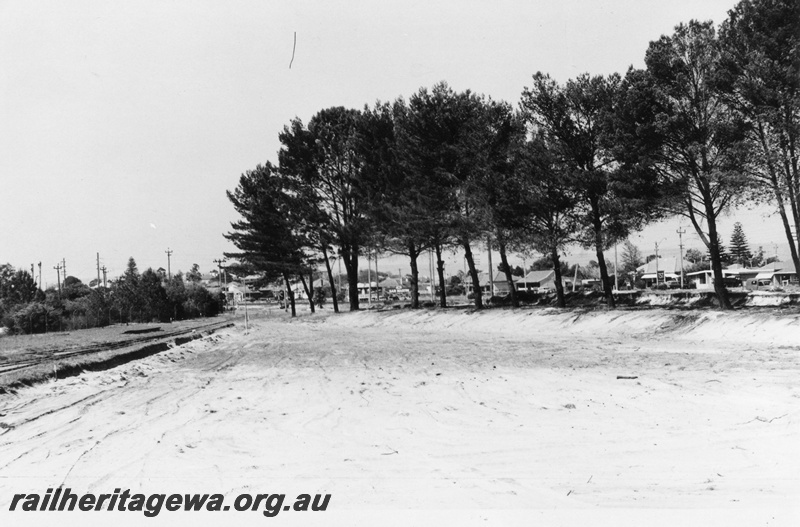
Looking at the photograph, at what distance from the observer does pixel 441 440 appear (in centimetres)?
624

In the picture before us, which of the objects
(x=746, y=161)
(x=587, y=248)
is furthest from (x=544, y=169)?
(x=746, y=161)

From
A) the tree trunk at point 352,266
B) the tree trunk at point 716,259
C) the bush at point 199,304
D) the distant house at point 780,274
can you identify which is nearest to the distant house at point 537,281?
the distant house at point 780,274

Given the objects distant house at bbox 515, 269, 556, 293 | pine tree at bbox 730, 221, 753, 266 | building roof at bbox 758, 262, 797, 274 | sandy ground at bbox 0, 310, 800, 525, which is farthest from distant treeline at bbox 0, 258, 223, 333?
pine tree at bbox 730, 221, 753, 266

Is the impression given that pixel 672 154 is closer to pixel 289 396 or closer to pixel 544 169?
pixel 544 169

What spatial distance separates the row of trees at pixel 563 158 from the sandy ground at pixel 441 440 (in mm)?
9810

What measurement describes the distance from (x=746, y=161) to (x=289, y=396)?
17.2 m

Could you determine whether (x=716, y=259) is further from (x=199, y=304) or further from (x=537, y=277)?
(x=537, y=277)

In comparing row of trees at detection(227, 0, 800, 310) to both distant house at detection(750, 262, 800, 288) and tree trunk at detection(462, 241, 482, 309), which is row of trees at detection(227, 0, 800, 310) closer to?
tree trunk at detection(462, 241, 482, 309)

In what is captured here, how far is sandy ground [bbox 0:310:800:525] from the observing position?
4.34 m

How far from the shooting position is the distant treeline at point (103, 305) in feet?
124

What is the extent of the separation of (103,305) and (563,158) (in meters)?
36.8

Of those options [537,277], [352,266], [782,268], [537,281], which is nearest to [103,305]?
[352,266]

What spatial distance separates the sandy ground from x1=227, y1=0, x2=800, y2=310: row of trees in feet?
32.2

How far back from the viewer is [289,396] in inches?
367
